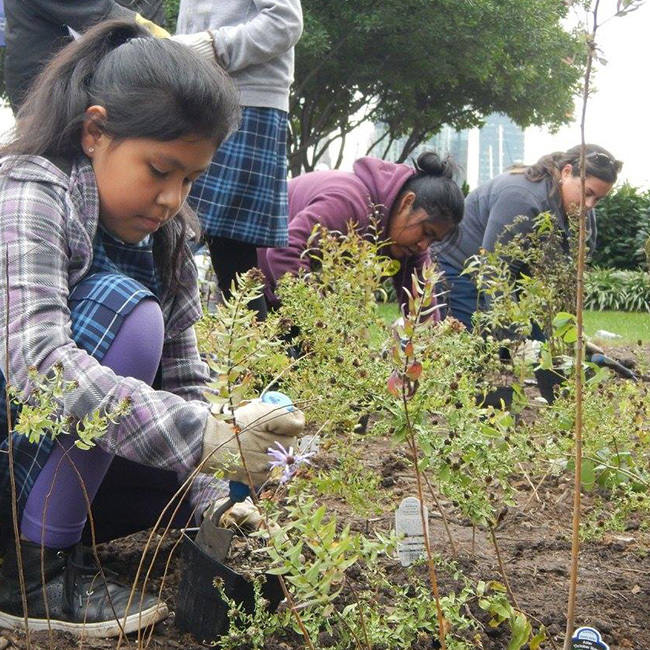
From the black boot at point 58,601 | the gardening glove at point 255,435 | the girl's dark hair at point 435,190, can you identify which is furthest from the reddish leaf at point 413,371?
the girl's dark hair at point 435,190

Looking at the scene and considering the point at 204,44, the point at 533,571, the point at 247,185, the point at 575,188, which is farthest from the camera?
the point at 575,188

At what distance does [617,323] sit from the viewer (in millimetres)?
10305

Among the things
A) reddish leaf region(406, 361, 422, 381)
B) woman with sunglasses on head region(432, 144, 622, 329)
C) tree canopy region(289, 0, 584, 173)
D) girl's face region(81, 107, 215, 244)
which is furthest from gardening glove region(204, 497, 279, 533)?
tree canopy region(289, 0, 584, 173)

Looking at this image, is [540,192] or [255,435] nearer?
[255,435]

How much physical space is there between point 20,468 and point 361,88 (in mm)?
20632

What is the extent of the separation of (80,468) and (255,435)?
0.40 m

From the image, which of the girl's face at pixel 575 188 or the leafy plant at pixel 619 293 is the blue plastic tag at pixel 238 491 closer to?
the girl's face at pixel 575 188

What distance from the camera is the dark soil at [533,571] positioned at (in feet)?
6.18

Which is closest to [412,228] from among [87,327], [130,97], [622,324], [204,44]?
[204,44]

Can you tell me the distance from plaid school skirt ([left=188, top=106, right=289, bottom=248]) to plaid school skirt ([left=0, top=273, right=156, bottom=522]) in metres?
1.58

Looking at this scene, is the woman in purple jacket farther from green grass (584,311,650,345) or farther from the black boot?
green grass (584,311,650,345)

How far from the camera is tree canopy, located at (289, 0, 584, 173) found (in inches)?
752

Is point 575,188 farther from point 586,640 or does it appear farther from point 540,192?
point 586,640

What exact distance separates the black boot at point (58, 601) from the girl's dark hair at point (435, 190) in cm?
228
